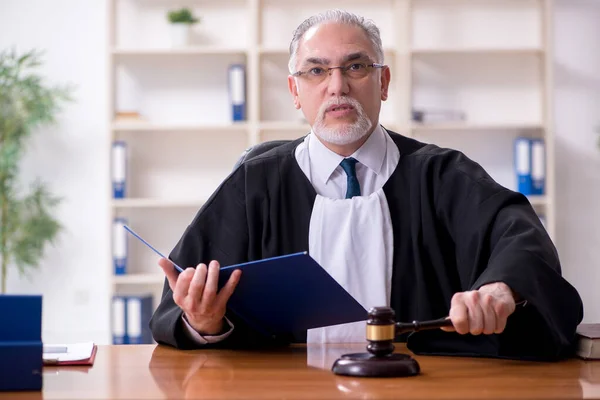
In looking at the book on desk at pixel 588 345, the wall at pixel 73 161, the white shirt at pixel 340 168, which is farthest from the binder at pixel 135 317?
the book on desk at pixel 588 345

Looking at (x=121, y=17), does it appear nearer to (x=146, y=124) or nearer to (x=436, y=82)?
(x=146, y=124)

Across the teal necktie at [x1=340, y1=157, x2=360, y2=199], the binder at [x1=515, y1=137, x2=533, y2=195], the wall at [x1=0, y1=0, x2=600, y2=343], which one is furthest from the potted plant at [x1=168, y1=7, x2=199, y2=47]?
the teal necktie at [x1=340, y1=157, x2=360, y2=199]

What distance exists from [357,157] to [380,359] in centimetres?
78

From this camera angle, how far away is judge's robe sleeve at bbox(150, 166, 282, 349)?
1846mm

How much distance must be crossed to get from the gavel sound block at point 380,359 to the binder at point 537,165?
4.03m

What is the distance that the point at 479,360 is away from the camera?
167 centimetres

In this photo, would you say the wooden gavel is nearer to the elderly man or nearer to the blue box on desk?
the elderly man

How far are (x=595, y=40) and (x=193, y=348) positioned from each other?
4492 millimetres

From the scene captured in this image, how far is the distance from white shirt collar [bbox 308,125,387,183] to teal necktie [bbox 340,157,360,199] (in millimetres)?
15

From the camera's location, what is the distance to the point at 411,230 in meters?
2.08

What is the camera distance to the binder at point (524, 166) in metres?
5.34

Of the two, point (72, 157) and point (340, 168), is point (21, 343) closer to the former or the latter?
point (340, 168)

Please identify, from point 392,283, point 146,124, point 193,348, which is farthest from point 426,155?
point 146,124

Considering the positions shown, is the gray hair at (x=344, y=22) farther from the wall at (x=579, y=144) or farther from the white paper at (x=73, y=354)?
the wall at (x=579, y=144)
